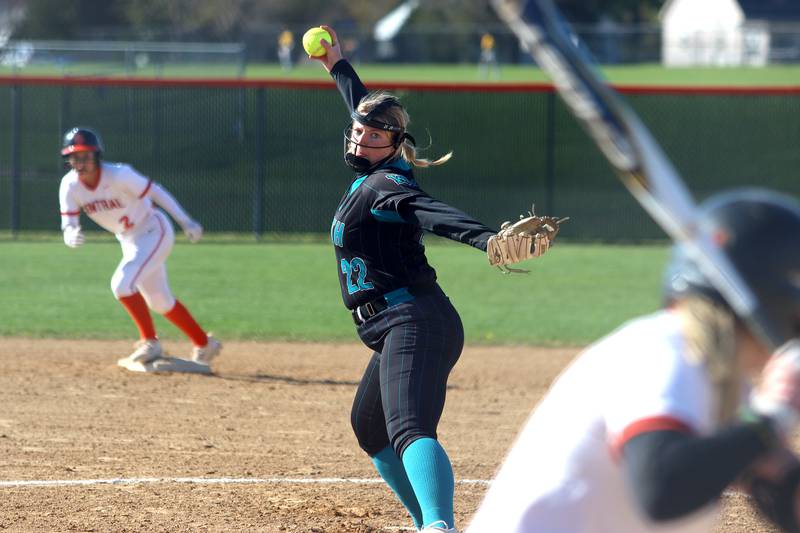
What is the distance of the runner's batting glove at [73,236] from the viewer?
8789mm

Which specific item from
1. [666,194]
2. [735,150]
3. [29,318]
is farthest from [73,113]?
[666,194]

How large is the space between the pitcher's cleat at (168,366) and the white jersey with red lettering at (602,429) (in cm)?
670

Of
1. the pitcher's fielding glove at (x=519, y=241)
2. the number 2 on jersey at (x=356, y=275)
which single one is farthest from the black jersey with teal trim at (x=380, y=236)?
the pitcher's fielding glove at (x=519, y=241)

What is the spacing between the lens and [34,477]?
6113 millimetres

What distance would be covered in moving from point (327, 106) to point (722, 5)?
153 feet

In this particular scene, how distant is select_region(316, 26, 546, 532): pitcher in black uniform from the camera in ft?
14.2

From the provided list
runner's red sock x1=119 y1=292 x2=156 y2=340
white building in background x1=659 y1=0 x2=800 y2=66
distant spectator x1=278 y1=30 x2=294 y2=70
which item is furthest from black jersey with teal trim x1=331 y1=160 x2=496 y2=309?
white building in background x1=659 y1=0 x2=800 y2=66

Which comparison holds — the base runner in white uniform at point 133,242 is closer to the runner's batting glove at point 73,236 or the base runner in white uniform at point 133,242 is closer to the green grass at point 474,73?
the runner's batting glove at point 73,236

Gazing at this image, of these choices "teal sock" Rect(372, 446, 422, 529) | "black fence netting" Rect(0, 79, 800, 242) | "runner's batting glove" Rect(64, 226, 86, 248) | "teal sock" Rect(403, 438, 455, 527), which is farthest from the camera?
"black fence netting" Rect(0, 79, 800, 242)

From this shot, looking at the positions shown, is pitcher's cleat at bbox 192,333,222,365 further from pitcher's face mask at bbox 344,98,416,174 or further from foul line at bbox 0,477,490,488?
pitcher's face mask at bbox 344,98,416,174

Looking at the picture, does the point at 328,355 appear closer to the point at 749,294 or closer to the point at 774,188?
the point at 749,294

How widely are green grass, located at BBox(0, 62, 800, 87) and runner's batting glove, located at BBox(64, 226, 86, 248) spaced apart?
89.8 ft

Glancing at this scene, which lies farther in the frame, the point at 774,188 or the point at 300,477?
the point at 774,188

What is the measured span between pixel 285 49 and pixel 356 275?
1829 inches
